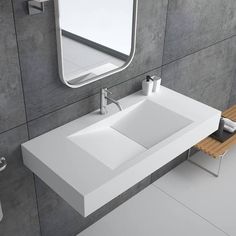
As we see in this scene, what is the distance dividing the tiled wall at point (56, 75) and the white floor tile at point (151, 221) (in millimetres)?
83

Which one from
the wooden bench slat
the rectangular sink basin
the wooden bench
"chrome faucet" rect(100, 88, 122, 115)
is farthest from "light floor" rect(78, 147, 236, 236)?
"chrome faucet" rect(100, 88, 122, 115)

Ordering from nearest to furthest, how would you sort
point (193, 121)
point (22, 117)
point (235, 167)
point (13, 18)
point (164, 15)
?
1. point (13, 18)
2. point (22, 117)
3. point (193, 121)
4. point (164, 15)
5. point (235, 167)

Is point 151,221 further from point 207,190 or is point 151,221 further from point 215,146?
point 215,146

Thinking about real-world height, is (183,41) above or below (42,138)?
above

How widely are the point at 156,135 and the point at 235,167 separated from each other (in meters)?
1.53

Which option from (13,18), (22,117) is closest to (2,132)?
(22,117)

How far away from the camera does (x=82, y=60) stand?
7.34 feet

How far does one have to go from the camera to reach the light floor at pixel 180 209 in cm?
289

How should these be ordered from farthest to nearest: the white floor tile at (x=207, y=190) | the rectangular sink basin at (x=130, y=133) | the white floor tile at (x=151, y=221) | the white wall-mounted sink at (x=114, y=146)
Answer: the white floor tile at (x=207, y=190) < the white floor tile at (x=151, y=221) < the rectangular sink basin at (x=130, y=133) < the white wall-mounted sink at (x=114, y=146)

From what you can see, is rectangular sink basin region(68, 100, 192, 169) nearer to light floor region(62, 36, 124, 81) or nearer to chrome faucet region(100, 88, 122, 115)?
chrome faucet region(100, 88, 122, 115)

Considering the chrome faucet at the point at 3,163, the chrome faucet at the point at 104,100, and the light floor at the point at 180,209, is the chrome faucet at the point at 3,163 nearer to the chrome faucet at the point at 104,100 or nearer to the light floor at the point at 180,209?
the chrome faucet at the point at 104,100

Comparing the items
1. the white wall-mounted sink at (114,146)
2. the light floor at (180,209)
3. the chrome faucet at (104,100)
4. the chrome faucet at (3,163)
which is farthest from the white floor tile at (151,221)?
the chrome faucet at (3,163)

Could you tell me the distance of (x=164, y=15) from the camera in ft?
8.47

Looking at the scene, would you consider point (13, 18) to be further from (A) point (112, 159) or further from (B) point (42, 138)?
(A) point (112, 159)
